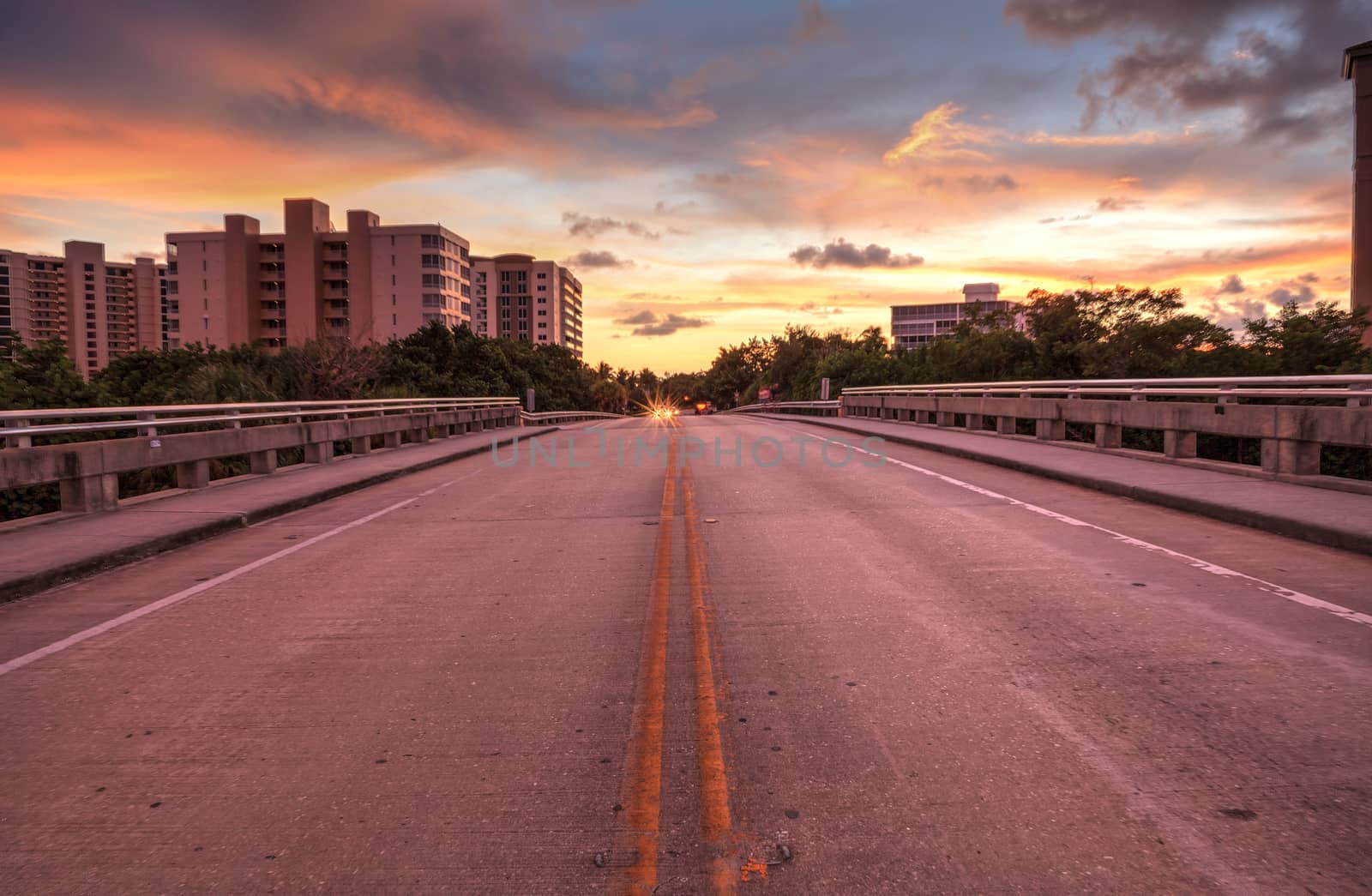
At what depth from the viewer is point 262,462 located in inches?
596

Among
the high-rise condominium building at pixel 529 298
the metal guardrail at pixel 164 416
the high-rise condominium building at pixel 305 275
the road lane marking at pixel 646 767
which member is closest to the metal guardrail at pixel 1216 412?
the road lane marking at pixel 646 767

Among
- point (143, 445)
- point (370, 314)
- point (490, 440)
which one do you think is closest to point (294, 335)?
point (370, 314)

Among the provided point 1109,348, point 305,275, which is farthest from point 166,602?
point 305,275

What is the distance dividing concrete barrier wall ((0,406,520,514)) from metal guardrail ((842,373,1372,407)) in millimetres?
14880

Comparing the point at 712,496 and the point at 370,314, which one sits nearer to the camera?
the point at 712,496

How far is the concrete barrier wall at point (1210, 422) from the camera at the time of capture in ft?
35.5

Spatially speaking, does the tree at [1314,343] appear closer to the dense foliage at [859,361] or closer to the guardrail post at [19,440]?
the dense foliage at [859,361]

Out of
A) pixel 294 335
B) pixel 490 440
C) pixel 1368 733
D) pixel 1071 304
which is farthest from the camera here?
pixel 294 335

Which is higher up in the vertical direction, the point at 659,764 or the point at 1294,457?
the point at 1294,457

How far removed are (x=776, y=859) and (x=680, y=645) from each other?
7.96 ft

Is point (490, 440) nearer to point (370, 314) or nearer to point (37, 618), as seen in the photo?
point (37, 618)

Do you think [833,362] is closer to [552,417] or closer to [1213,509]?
[552,417]

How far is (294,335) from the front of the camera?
109938mm

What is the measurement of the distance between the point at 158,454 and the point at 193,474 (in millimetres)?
1457
